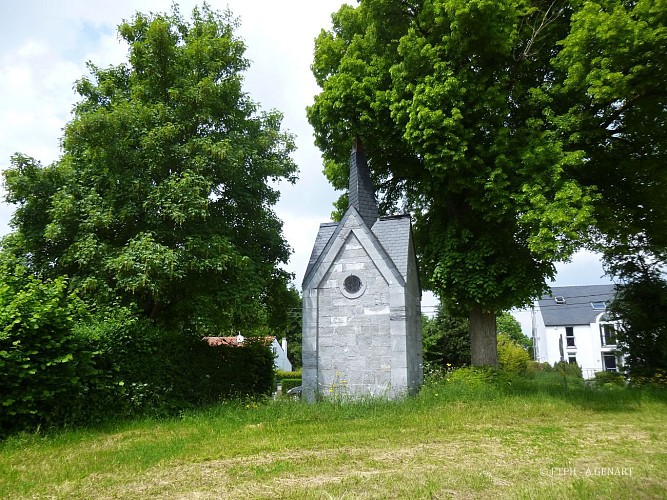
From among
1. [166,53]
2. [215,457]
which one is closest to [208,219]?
[166,53]

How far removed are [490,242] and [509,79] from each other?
5027mm

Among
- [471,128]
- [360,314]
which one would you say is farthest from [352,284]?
[471,128]

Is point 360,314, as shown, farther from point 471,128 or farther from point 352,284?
point 471,128

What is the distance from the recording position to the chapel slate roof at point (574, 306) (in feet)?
139

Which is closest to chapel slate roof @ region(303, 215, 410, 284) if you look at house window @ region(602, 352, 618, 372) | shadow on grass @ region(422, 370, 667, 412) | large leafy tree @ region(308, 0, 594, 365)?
large leafy tree @ region(308, 0, 594, 365)

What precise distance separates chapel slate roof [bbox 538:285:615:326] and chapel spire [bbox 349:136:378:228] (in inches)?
1247

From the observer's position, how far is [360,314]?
12844mm

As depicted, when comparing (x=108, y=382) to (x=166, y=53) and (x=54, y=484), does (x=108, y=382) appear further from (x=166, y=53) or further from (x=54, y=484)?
(x=166, y=53)

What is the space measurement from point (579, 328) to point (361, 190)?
117 ft

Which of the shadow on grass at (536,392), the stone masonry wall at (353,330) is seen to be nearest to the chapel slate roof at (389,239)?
the stone masonry wall at (353,330)

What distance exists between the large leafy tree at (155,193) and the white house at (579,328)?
34185mm

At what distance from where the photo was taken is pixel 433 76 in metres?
13.5

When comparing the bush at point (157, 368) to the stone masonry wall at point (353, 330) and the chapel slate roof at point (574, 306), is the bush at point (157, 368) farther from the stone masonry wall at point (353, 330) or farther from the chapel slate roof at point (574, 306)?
the chapel slate roof at point (574, 306)

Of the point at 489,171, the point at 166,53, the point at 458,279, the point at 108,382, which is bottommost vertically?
the point at 108,382
